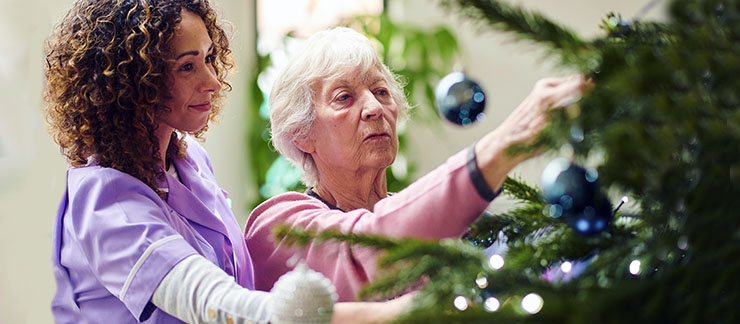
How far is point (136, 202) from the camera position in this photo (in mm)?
1052

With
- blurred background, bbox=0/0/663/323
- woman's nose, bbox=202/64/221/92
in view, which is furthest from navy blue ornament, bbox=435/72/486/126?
blurred background, bbox=0/0/663/323

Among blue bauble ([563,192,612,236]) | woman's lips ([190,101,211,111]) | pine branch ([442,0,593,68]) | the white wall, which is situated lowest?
the white wall

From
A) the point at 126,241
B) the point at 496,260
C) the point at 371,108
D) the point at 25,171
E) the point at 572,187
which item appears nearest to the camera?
the point at 572,187

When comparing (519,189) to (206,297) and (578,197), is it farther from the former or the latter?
(206,297)

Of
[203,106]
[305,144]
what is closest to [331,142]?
[305,144]

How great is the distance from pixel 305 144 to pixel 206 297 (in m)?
0.61

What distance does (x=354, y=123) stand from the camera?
1.40m

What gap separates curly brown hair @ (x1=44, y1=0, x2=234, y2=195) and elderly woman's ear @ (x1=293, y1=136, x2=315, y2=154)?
0.34 meters

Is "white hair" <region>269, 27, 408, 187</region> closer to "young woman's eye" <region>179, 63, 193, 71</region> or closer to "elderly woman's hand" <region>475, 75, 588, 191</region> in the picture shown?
"young woman's eye" <region>179, 63, 193, 71</region>

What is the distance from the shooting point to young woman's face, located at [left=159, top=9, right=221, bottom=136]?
1166 mm

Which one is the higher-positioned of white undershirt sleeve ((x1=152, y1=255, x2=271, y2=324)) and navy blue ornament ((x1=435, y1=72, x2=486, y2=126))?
navy blue ornament ((x1=435, y1=72, x2=486, y2=126))

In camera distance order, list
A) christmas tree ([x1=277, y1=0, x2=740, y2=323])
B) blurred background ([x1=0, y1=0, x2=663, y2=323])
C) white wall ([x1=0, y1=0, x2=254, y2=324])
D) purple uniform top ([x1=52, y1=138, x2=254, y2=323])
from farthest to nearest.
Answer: blurred background ([x1=0, y1=0, x2=663, y2=323]) → white wall ([x1=0, y1=0, x2=254, y2=324]) → purple uniform top ([x1=52, y1=138, x2=254, y2=323]) → christmas tree ([x1=277, y1=0, x2=740, y2=323])

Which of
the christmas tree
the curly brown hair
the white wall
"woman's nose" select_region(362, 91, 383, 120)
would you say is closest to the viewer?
the christmas tree

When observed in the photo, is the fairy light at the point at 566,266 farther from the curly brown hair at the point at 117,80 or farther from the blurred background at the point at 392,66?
the blurred background at the point at 392,66
